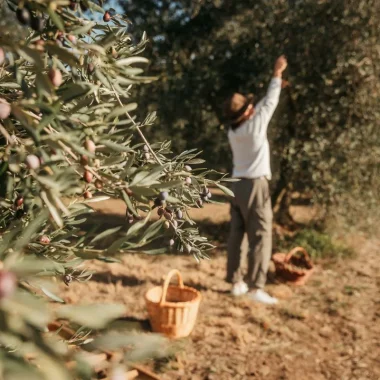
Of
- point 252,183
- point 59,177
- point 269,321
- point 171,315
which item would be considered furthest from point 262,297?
point 59,177

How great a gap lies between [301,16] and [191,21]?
5.89 feet

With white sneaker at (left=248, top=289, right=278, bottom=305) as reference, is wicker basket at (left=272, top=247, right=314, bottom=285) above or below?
above

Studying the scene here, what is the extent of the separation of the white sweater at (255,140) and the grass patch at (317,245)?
1.98 meters

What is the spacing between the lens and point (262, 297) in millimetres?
4527

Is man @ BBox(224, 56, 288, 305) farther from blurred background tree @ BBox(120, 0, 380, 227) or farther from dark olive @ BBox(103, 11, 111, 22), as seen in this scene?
dark olive @ BBox(103, 11, 111, 22)

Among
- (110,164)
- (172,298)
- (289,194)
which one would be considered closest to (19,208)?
(110,164)

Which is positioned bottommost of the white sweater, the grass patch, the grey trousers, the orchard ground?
the orchard ground

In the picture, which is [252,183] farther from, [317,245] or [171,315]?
[317,245]

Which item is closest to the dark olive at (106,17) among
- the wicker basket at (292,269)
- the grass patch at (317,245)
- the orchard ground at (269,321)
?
the orchard ground at (269,321)

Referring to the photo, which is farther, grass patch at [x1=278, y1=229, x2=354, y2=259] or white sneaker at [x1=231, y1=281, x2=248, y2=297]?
grass patch at [x1=278, y1=229, x2=354, y2=259]

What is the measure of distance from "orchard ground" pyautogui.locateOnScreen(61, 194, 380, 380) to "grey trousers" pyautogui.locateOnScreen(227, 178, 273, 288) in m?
0.29

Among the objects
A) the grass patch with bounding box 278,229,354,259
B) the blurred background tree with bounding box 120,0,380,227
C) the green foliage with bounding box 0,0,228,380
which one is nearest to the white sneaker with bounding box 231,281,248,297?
the grass patch with bounding box 278,229,354,259

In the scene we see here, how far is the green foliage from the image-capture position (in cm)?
49

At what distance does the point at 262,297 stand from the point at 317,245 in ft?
6.12
